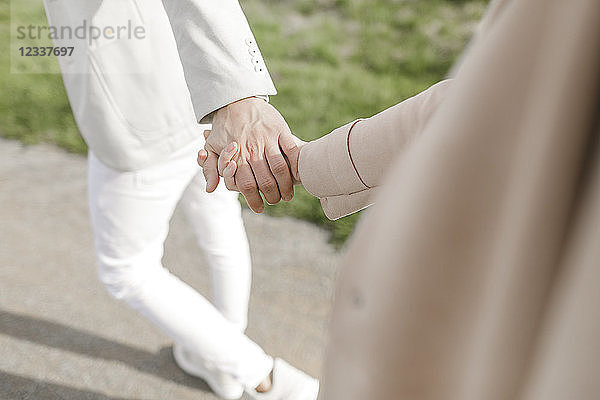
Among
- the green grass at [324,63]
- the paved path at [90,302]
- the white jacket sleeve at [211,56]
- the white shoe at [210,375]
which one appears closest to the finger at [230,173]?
the white jacket sleeve at [211,56]

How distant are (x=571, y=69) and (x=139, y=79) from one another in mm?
1060

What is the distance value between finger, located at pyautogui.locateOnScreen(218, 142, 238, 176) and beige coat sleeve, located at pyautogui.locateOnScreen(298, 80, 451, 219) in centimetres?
13

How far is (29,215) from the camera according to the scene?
274 centimetres

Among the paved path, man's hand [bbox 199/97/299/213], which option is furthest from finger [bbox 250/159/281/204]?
the paved path

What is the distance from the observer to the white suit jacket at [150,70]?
1.20 m

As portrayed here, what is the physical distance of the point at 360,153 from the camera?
993mm

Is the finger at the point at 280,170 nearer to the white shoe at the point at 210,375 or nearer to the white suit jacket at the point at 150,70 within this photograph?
the white suit jacket at the point at 150,70

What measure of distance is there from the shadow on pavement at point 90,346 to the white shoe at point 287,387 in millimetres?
284

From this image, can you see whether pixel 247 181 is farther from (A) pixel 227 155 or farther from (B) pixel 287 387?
(B) pixel 287 387

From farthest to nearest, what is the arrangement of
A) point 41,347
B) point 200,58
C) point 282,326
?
point 282,326 < point 41,347 < point 200,58

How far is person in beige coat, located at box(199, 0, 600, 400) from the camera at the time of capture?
0.51m

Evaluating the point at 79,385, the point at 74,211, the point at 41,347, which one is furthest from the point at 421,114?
the point at 74,211

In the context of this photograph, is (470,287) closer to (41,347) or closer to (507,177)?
(507,177)

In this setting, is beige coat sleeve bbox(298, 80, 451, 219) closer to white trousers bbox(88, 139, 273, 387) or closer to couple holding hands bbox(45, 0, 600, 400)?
couple holding hands bbox(45, 0, 600, 400)
